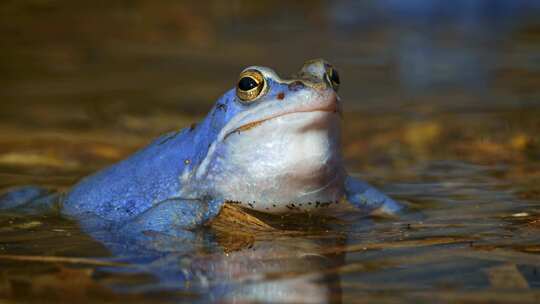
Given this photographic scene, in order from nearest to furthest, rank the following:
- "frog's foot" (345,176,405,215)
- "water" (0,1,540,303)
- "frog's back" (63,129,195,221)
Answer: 1. "water" (0,1,540,303)
2. "frog's back" (63,129,195,221)
3. "frog's foot" (345,176,405,215)

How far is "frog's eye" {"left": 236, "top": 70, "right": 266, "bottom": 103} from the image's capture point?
5.03 meters

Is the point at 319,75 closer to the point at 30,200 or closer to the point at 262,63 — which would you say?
the point at 30,200

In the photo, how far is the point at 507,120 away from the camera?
8695mm

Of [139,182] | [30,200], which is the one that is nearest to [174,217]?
[139,182]

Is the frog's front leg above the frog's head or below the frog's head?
below

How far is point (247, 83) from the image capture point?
16.6 feet

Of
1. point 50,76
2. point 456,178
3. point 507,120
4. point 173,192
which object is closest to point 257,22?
point 50,76

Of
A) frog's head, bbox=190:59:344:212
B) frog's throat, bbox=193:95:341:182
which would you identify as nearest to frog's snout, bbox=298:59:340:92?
frog's head, bbox=190:59:344:212

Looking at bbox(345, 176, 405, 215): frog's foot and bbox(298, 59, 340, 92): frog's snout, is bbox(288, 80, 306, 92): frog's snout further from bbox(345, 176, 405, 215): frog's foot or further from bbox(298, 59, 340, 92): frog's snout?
bbox(345, 176, 405, 215): frog's foot

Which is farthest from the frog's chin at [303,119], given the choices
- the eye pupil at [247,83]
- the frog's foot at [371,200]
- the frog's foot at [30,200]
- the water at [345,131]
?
the frog's foot at [30,200]

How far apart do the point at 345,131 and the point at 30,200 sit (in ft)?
11.8

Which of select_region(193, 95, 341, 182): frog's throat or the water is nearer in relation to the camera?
the water

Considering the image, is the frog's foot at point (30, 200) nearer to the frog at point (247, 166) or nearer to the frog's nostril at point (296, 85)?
the frog at point (247, 166)

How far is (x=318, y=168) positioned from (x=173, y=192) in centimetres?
96
